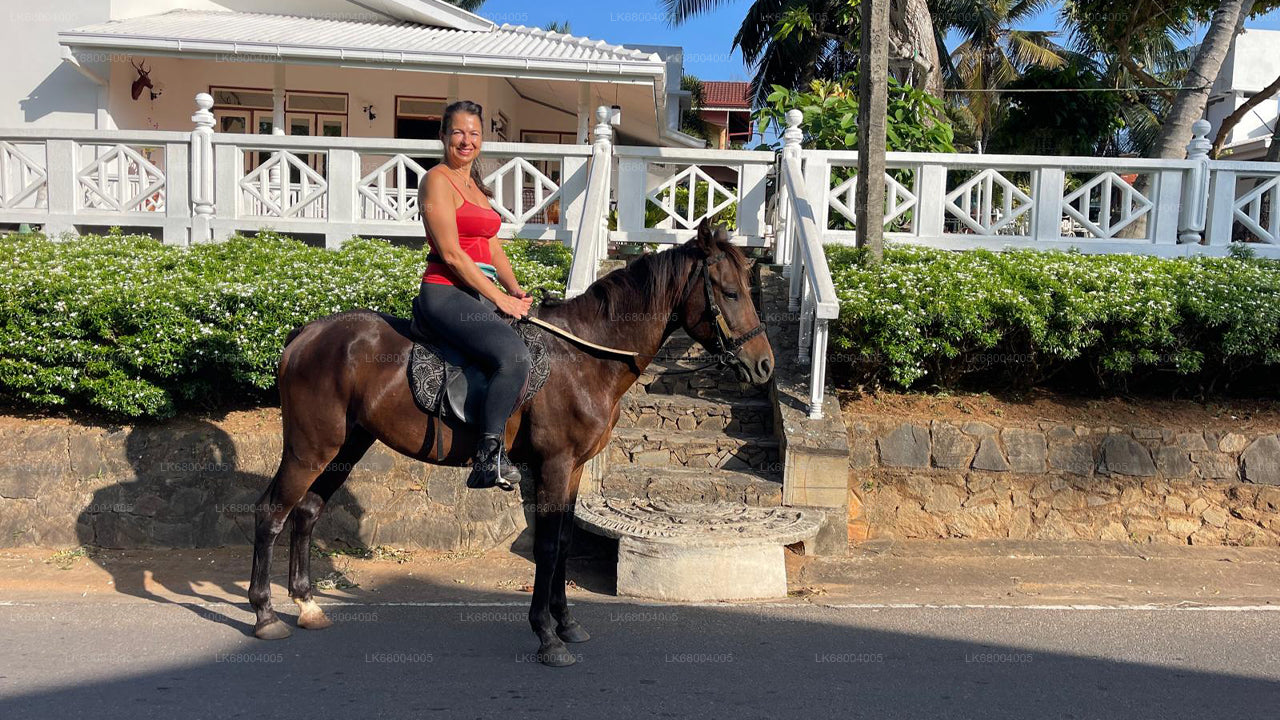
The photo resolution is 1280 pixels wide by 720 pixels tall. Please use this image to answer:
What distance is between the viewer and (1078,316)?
301 inches

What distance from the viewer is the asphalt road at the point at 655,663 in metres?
4.38

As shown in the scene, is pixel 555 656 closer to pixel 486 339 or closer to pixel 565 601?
pixel 565 601

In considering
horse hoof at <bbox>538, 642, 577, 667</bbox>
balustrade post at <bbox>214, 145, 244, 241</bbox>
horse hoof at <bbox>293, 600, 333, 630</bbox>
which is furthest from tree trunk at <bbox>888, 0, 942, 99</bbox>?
horse hoof at <bbox>293, 600, 333, 630</bbox>

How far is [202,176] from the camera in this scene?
10.7 m

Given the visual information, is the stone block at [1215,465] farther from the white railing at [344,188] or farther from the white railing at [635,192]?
the white railing at [344,188]

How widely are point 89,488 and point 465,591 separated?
10.3 feet

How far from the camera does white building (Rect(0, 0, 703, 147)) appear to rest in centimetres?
1384

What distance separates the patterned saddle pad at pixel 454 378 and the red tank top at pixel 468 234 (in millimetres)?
359

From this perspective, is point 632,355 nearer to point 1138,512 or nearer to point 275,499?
point 275,499

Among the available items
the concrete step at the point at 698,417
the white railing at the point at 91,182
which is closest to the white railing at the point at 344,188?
the white railing at the point at 91,182

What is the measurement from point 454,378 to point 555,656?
1496 millimetres

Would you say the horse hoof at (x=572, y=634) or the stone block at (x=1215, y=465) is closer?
the horse hoof at (x=572, y=634)

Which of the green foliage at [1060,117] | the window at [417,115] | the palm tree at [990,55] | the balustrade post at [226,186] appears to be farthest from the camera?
→ the palm tree at [990,55]

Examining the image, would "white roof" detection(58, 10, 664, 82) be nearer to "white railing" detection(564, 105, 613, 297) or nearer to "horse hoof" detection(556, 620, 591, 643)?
"white railing" detection(564, 105, 613, 297)
